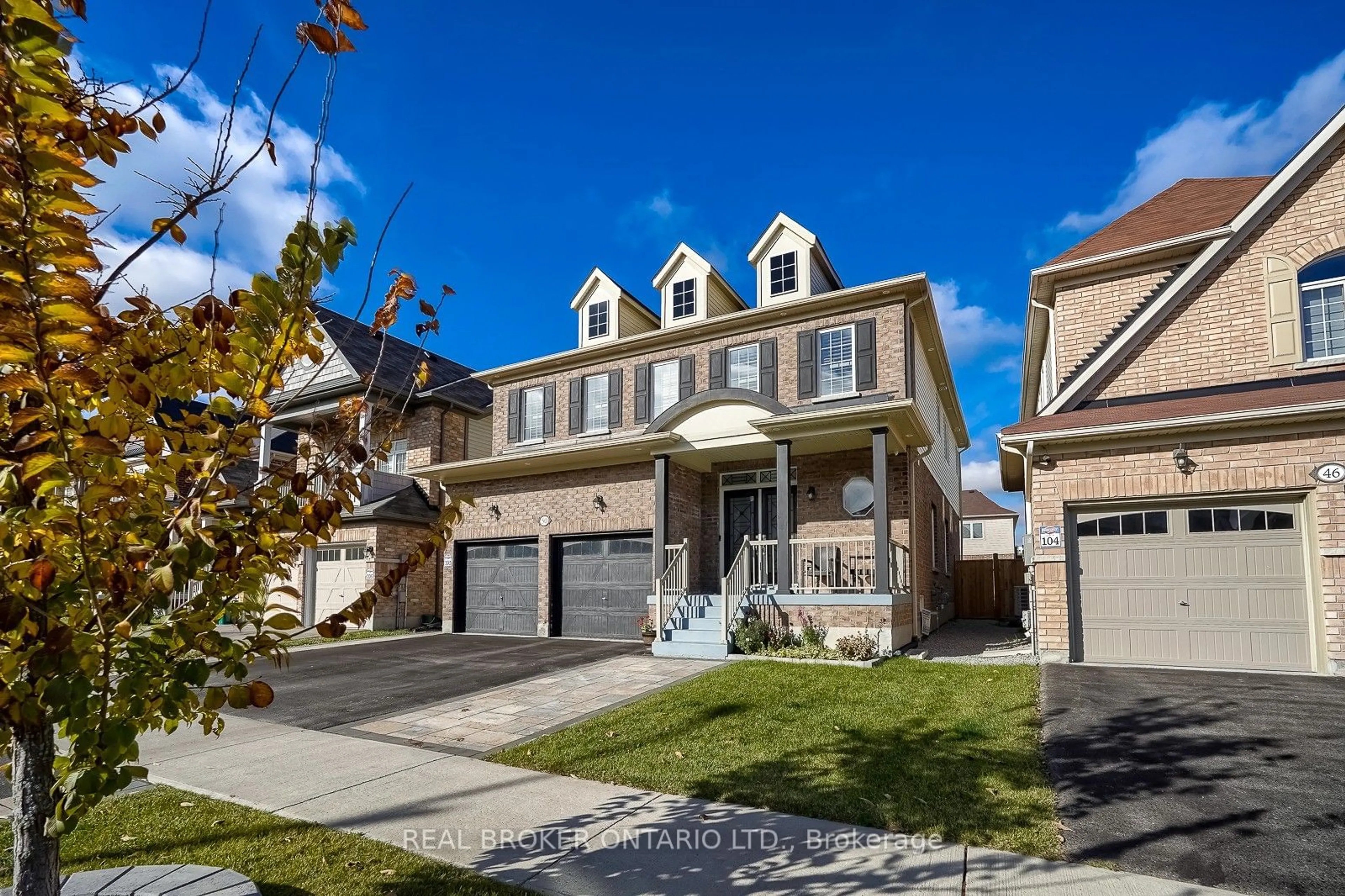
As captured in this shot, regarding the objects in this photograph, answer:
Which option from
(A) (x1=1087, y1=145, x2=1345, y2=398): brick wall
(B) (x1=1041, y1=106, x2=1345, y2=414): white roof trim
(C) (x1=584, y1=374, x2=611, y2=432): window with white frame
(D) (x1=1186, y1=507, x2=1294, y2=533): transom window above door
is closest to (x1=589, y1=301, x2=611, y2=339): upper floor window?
(C) (x1=584, y1=374, x2=611, y2=432): window with white frame

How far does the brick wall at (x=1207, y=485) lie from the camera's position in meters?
9.23

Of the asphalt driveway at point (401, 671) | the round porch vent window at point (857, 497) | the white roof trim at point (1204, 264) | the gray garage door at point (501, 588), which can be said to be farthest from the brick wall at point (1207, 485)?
the gray garage door at point (501, 588)

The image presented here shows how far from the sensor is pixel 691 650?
12359mm

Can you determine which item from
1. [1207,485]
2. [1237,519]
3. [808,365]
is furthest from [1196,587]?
[808,365]

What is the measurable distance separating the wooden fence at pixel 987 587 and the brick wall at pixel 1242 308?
9652 millimetres

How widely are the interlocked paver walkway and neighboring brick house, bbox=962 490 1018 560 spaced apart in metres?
35.5

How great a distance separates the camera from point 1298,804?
4.93m

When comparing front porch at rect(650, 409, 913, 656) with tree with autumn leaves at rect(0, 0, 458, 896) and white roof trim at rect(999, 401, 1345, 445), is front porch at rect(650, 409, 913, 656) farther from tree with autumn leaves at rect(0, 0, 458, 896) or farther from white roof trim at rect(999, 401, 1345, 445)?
tree with autumn leaves at rect(0, 0, 458, 896)

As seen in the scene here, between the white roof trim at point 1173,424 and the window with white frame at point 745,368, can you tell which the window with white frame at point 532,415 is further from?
the white roof trim at point 1173,424

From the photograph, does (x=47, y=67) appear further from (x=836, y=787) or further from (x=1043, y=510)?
(x=1043, y=510)

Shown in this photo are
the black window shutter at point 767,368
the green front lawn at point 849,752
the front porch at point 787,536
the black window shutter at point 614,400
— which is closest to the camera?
the green front lawn at point 849,752

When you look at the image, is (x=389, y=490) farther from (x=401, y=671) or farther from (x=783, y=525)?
(x=783, y=525)

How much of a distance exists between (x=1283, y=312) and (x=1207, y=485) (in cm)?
302

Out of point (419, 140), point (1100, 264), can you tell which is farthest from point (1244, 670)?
point (419, 140)
